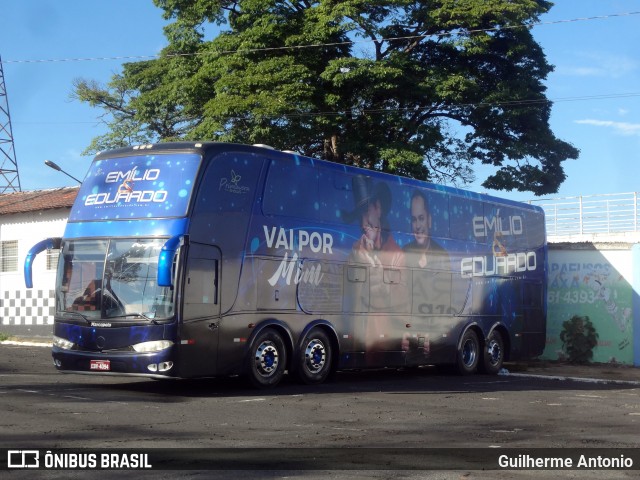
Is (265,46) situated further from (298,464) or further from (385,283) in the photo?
(298,464)

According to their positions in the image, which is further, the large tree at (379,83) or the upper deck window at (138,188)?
the large tree at (379,83)

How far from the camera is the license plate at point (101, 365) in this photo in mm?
14039

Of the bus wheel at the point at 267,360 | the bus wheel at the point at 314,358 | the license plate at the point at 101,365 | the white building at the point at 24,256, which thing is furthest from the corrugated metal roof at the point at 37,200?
the license plate at the point at 101,365

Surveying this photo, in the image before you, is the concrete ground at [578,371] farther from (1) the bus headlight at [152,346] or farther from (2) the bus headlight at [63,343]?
(2) the bus headlight at [63,343]

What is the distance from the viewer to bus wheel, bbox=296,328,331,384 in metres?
16.1

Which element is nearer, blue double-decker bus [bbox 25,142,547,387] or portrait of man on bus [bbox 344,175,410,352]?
blue double-decker bus [bbox 25,142,547,387]

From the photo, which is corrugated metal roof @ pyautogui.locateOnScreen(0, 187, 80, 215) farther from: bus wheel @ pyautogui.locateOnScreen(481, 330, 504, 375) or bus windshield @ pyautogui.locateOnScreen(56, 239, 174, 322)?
bus windshield @ pyautogui.locateOnScreen(56, 239, 174, 322)

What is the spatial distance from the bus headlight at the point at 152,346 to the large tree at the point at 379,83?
645 inches

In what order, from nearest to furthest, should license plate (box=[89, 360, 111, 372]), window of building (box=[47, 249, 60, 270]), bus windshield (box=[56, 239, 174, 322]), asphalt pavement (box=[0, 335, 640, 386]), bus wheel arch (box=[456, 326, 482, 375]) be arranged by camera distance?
1. bus windshield (box=[56, 239, 174, 322])
2. license plate (box=[89, 360, 111, 372])
3. bus wheel arch (box=[456, 326, 482, 375])
4. asphalt pavement (box=[0, 335, 640, 386])
5. window of building (box=[47, 249, 60, 270])

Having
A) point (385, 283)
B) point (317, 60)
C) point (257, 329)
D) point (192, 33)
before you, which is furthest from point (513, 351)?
point (192, 33)

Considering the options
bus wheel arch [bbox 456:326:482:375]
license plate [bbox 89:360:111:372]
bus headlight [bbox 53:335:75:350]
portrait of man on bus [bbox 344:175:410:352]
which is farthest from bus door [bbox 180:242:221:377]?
bus wheel arch [bbox 456:326:482:375]

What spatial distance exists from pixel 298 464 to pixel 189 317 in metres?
5.99

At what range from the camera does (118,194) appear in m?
14.9

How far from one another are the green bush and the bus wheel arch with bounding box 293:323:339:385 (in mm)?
10333
